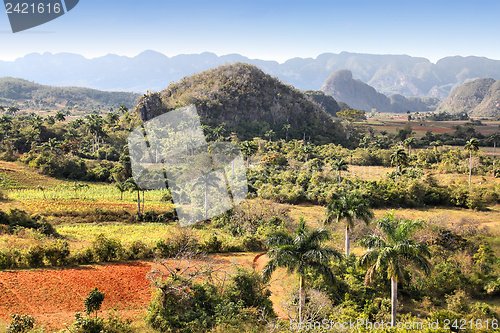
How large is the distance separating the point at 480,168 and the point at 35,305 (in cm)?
6253

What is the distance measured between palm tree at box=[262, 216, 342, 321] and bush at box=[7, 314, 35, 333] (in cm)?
924

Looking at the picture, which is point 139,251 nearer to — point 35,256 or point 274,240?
point 35,256

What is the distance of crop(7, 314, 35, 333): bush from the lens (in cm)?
1242

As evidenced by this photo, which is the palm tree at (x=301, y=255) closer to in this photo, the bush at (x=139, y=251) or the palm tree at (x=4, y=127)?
the bush at (x=139, y=251)

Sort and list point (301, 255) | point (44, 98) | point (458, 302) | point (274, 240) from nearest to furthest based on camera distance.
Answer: point (301, 255) → point (274, 240) → point (458, 302) → point (44, 98)

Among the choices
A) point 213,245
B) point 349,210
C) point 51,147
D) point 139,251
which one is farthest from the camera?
point 51,147

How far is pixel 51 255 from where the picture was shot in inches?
790

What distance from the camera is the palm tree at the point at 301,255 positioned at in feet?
46.4

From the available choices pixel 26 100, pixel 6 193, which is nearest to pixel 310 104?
pixel 6 193

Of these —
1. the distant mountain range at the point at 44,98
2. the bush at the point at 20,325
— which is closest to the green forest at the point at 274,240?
the bush at the point at 20,325

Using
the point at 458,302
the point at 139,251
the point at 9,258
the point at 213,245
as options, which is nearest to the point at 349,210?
the point at 458,302

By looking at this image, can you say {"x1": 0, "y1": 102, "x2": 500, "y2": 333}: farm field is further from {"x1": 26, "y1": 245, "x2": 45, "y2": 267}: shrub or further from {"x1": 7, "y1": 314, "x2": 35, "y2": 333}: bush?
{"x1": 7, "y1": 314, "x2": 35, "y2": 333}: bush

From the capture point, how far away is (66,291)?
17.2 metres

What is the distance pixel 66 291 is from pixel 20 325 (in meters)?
4.64
